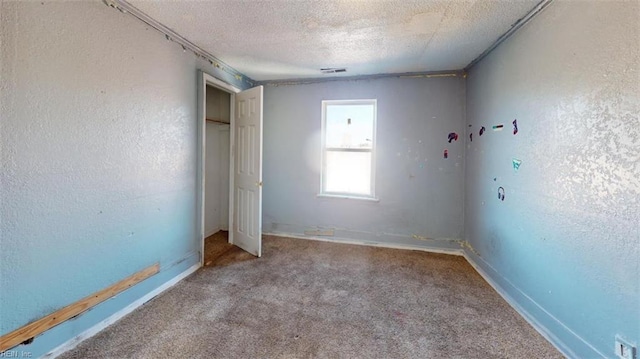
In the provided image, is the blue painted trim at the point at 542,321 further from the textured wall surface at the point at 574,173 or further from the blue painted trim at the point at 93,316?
the blue painted trim at the point at 93,316

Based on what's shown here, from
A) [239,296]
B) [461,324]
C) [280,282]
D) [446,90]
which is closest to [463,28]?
[446,90]

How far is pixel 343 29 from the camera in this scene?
7.08ft

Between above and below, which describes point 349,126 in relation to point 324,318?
above

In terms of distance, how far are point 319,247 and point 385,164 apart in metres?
1.45

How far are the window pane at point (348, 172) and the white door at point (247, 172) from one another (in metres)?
1.16

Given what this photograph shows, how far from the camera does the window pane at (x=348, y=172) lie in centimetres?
365

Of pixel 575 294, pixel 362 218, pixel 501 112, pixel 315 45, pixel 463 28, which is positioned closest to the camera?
pixel 575 294

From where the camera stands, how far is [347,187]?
3.74 metres

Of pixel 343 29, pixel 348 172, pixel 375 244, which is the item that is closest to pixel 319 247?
pixel 375 244

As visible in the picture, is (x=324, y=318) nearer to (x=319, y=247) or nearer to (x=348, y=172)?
(x=319, y=247)

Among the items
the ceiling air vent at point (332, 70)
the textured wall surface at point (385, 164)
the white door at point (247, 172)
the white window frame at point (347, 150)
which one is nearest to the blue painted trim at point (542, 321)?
the textured wall surface at point (385, 164)

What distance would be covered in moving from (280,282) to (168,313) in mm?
934

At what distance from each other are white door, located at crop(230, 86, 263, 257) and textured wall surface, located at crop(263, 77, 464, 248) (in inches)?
24.2

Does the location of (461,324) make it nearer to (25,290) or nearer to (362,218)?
(362,218)
